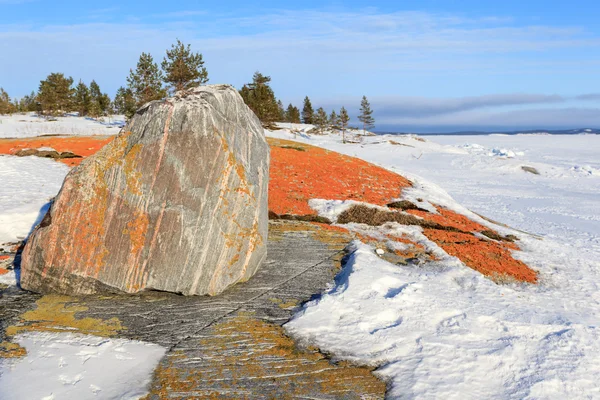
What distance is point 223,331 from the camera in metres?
8.80

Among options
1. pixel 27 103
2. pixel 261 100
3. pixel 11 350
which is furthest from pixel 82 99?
pixel 11 350

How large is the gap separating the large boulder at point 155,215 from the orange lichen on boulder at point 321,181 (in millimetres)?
7331

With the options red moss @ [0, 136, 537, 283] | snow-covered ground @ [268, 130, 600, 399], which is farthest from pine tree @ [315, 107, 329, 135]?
snow-covered ground @ [268, 130, 600, 399]

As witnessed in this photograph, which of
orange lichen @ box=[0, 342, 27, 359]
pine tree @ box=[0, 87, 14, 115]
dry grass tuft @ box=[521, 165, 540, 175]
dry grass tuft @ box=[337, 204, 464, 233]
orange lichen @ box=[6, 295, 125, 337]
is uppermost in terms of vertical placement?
pine tree @ box=[0, 87, 14, 115]

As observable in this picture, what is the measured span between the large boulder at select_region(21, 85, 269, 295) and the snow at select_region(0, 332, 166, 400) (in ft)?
6.58

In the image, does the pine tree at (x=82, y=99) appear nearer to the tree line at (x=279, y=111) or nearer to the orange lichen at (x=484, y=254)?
the tree line at (x=279, y=111)

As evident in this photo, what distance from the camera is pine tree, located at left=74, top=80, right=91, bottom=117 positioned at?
90.2 metres

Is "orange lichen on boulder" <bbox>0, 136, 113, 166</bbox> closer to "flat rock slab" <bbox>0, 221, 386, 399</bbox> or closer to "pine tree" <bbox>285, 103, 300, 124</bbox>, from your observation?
"flat rock slab" <bbox>0, 221, 386, 399</bbox>

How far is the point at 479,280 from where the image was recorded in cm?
1212

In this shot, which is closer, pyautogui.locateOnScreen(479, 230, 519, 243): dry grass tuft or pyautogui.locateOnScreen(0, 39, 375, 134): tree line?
pyautogui.locateOnScreen(479, 230, 519, 243): dry grass tuft

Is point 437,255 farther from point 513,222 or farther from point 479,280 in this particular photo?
point 513,222

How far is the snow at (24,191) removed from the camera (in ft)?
47.2

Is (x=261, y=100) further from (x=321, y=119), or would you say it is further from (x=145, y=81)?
(x=321, y=119)

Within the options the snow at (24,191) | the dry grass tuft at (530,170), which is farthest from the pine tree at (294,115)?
the snow at (24,191)
